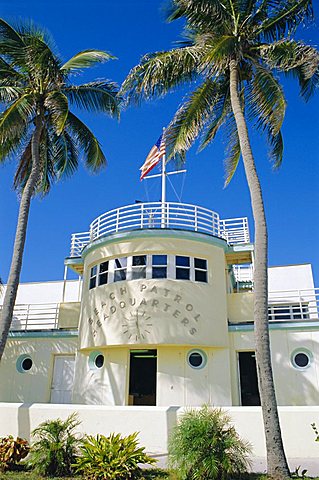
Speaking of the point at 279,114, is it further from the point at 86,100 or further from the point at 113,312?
the point at 113,312

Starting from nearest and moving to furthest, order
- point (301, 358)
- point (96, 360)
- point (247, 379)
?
point (301, 358)
point (96, 360)
point (247, 379)

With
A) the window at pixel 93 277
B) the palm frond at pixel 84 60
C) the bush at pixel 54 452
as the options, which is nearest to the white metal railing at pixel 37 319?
the window at pixel 93 277

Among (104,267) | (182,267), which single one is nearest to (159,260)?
(182,267)

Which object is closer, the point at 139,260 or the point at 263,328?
the point at 263,328

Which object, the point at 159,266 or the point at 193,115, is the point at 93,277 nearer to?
the point at 159,266

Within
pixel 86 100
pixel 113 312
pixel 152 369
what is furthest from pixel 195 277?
pixel 86 100

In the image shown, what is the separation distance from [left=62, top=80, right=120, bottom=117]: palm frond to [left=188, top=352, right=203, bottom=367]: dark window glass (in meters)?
9.86

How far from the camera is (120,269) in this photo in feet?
51.4

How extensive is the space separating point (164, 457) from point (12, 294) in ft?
20.4

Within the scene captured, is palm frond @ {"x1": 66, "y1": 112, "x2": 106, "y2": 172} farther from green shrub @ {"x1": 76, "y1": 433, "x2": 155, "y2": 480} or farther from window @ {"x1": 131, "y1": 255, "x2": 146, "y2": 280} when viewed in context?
green shrub @ {"x1": 76, "y1": 433, "x2": 155, "y2": 480}

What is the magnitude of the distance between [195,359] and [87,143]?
970 cm

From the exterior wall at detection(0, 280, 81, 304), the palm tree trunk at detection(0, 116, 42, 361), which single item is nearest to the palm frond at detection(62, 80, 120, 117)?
the palm tree trunk at detection(0, 116, 42, 361)

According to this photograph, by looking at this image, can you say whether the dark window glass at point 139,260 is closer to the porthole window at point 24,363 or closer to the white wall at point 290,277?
the porthole window at point 24,363

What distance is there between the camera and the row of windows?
49.7 ft
